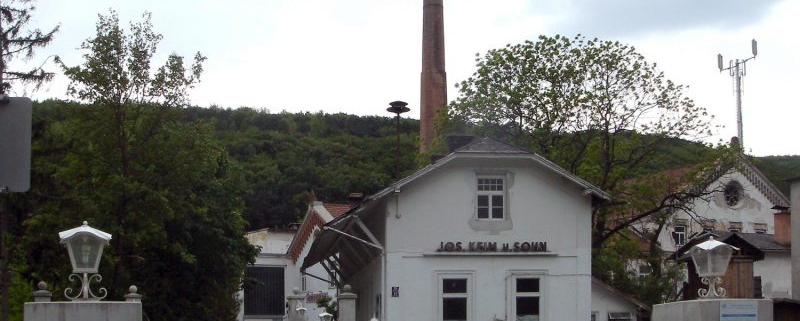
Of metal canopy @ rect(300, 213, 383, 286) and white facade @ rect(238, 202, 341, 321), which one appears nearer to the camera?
metal canopy @ rect(300, 213, 383, 286)

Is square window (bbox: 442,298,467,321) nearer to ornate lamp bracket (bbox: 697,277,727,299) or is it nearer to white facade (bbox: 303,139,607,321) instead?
white facade (bbox: 303,139,607,321)

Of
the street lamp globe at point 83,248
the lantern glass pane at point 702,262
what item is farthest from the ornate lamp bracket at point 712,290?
the street lamp globe at point 83,248

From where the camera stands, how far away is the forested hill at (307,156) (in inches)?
3974

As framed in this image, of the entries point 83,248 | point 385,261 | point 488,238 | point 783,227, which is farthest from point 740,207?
point 83,248

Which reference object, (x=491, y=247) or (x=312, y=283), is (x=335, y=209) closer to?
(x=312, y=283)

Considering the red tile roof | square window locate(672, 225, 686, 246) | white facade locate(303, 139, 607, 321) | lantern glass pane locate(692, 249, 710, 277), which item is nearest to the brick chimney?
square window locate(672, 225, 686, 246)

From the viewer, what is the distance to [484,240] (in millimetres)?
33562

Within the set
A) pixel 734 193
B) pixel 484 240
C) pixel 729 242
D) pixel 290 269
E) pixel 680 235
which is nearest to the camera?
pixel 484 240

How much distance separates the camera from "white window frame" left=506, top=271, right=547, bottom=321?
109 ft

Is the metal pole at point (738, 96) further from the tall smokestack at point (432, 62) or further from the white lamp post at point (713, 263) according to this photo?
the white lamp post at point (713, 263)

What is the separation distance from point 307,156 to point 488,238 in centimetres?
8346

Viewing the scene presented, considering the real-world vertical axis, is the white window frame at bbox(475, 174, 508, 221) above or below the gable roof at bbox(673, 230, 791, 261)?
above

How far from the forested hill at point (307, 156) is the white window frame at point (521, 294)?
48196mm

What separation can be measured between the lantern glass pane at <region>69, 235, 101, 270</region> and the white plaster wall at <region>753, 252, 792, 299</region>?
39957mm
